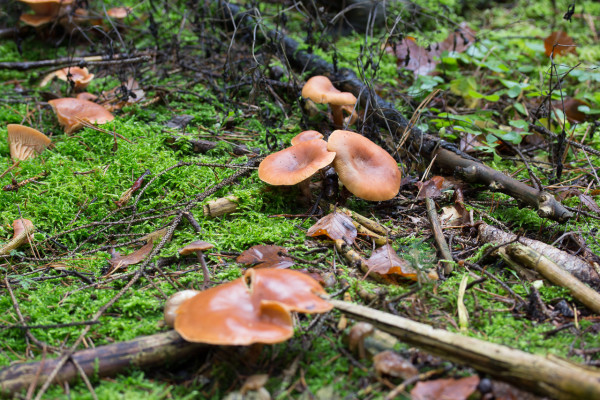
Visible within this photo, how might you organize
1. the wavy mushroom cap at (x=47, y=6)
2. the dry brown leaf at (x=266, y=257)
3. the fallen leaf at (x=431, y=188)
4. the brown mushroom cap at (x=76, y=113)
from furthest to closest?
the wavy mushroom cap at (x=47, y=6), the brown mushroom cap at (x=76, y=113), the fallen leaf at (x=431, y=188), the dry brown leaf at (x=266, y=257)

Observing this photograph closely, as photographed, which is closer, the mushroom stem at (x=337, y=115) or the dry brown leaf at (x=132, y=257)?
the dry brown leaf at (x=132, y=257)

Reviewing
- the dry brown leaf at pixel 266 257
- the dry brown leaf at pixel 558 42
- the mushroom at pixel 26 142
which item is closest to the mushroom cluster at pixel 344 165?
the dry brown leaf at pixel 266 257

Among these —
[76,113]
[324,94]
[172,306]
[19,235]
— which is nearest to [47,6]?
[76,113]

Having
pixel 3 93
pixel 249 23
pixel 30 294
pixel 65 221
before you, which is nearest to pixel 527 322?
pixel 30 294

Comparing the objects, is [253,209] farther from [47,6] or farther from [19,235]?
[47,6]

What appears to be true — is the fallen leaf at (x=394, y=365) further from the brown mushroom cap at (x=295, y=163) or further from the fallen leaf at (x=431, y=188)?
the fallen leaf at (x=431, y=188)

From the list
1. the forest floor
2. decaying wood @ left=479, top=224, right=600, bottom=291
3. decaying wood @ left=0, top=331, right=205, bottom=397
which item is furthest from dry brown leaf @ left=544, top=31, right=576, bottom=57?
decaying wood @ left=0, top=331, right=205, bottom=397

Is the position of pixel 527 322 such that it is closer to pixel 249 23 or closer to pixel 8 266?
pixel 8 266
